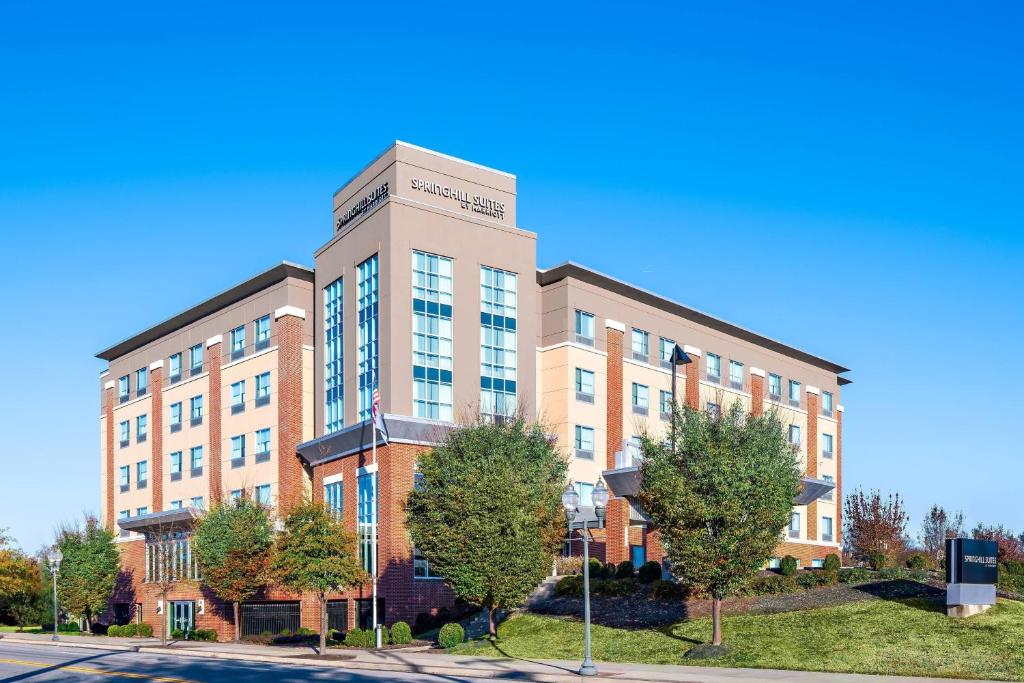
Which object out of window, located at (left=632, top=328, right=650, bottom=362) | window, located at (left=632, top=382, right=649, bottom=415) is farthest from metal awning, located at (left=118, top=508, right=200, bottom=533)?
window, located at (left=632, top=328, right=650, bottom=362)

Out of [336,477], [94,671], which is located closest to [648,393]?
[336,477]

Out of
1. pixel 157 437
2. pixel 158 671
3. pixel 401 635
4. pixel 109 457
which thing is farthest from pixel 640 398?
pixel 109 457

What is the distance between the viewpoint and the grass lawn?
28047 mm

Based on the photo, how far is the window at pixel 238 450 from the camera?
6606 centimetres

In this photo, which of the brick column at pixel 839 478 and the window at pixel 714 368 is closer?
the window at pixel 714 368

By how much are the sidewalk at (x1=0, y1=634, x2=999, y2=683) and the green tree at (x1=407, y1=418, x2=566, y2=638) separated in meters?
3.34

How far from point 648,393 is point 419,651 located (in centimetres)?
3275

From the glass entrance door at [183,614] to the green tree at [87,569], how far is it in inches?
174

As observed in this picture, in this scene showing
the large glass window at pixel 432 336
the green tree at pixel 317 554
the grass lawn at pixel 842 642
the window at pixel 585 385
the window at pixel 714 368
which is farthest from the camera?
the window at pixel 714 368

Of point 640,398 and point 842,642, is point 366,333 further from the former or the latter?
point 842,642

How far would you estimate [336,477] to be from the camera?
57.2 metres

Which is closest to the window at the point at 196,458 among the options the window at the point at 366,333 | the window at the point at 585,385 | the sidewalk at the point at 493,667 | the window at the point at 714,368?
the window at the point at 366,333

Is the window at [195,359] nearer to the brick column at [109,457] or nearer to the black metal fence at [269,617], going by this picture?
the brick column at [109,457]

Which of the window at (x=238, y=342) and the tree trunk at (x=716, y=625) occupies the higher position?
the window at (x=238, y=342)
